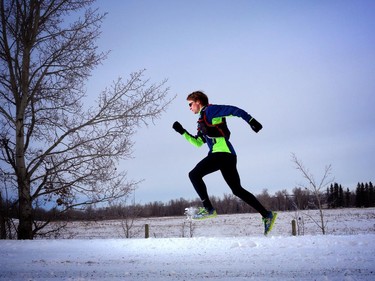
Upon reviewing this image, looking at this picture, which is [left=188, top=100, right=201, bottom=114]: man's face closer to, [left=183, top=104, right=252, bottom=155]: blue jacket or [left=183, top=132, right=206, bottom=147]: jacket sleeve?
[left=183, top=104, right=252, bottom=155]: blue jacket

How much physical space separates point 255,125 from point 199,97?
3.05 feet

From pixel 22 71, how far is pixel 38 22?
187 centimetres

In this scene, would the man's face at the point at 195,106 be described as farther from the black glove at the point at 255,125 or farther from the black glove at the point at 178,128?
the black glove at the point at 255,125

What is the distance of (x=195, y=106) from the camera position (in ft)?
13.1

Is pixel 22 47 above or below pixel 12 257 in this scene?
above

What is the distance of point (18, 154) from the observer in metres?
9.27

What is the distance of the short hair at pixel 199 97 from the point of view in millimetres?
4012

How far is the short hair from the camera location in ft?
13.2

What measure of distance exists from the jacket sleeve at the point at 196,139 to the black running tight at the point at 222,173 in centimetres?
29

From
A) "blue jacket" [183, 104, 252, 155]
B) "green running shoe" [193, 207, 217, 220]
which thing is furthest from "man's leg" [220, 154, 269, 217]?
"green running shoe" [193, 207, 217, 220]

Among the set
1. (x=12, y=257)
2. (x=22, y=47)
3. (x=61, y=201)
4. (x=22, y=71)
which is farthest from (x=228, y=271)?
(x=22, y=47)

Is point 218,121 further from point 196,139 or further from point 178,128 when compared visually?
point 178,128

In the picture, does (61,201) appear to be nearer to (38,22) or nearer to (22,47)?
(22,47)

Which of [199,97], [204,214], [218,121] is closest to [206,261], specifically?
[204,214]
